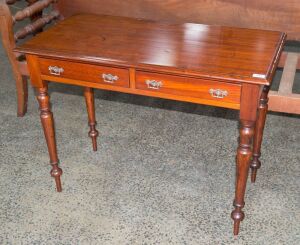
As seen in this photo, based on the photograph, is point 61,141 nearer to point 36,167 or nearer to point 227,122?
point 36,167

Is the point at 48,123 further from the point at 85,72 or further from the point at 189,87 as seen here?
the point at 189,87

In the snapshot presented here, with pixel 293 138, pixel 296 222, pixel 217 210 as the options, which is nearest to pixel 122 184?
pixel 217 210

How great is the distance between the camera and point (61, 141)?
2676mm

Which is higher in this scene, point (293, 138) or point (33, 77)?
point (33, 77)

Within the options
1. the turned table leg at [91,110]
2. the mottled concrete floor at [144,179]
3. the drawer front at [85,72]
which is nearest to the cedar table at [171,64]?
the drawer front at [85,72]

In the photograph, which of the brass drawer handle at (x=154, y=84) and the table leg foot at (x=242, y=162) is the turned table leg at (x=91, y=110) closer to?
the brass drawer handle at (x=154, y=84)

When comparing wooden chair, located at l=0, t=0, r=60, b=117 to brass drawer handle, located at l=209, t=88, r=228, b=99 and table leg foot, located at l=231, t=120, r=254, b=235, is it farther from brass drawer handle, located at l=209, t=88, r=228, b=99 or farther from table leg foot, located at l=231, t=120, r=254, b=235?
table leg foot, located at l=231, t=120, r=254, b=235

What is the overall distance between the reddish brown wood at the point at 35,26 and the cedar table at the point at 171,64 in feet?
1.87

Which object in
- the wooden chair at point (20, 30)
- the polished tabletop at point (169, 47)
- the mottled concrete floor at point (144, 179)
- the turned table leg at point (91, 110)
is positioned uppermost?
the polished tabletop at point (169, 47)

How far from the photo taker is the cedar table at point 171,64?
1.58m

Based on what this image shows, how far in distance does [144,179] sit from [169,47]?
84cm

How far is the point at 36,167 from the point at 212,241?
1146 mm

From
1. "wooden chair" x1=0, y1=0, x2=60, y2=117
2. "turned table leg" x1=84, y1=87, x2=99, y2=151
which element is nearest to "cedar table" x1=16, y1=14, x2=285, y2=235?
"turned table leg" x1=84, y1=87, x2=99, y2=151

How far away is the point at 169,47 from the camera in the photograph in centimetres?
181
